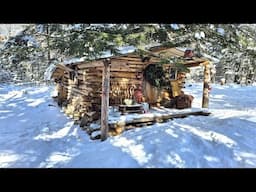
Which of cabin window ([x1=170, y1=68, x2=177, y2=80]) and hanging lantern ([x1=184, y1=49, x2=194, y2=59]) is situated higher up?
→ hanging lantern ([x1=184, y1=49, x2=194, y2=59])

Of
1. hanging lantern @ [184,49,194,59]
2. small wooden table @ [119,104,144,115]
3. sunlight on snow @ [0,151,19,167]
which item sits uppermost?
hanging lantern @ [184,49,194,59]

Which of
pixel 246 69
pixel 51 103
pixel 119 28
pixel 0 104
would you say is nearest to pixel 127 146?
pixel 119 28

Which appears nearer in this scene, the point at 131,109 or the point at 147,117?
the point at 147,117

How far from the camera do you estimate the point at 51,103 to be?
40.5 feet

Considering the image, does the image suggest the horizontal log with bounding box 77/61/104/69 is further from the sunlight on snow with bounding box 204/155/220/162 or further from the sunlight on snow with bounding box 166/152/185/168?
the sunlight on snow with bounding box 204/155/220/162

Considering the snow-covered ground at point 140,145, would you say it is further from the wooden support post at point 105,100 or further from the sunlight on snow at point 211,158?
the wooden support post at point 105,100

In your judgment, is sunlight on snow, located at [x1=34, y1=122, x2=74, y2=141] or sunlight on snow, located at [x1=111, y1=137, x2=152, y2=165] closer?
sunlight on snow, located at [x1=111, y1=137, x2=152, y2=165]

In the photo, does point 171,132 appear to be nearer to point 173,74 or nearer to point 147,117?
point 147,117

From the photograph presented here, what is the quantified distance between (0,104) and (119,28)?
936cm

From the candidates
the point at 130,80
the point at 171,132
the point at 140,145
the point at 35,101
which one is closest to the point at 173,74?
the point at 130,80

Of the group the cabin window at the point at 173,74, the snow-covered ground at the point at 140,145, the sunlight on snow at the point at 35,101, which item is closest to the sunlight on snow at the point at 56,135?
the snow-covered ground at the point at 140,145

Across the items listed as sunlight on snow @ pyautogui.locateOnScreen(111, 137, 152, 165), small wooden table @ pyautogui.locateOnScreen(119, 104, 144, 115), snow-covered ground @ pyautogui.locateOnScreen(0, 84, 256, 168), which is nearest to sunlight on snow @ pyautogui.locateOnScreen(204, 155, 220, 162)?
snow-covered ground @ pyautogui.locateOnScreen(0, 84, 256, 168)
